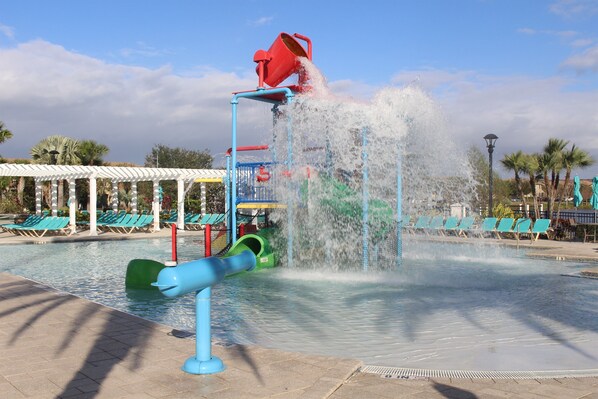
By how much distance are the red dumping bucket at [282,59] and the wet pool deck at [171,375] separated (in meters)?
7.83

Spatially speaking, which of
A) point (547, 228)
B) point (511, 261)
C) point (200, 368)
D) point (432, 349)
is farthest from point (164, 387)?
point (547, 228)

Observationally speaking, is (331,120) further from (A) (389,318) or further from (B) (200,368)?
(B) (200,368)

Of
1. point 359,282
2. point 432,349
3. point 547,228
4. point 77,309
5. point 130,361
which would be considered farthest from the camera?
point 547,228

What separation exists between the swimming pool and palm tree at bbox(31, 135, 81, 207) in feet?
73.9

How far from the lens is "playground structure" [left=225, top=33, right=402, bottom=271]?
11758 mm

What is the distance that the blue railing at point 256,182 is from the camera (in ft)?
42.3

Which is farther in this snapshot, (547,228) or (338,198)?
(547,228)

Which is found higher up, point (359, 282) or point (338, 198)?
point (338, 198)

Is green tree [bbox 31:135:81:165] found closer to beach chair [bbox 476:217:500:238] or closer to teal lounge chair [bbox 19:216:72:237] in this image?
teal lounge chair [bbox 19:216:72:237]

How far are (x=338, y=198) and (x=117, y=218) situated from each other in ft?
53.3

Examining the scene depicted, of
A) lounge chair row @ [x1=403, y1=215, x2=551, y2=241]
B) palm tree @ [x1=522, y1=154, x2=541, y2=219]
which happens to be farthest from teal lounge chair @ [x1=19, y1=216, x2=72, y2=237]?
palm tree @ [x1=522, y1=154, x2=541, y2=219]

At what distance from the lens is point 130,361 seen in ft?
16.3

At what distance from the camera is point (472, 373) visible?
4746 mm

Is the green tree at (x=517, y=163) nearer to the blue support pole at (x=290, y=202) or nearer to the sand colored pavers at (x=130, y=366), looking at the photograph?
the blue support pole at (x=290, y=202)
